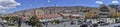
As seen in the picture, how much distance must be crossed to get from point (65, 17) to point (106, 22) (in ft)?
2.50

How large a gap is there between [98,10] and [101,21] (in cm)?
22

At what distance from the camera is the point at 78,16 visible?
5.40 m

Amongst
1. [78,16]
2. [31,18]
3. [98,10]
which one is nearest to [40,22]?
[31,18]

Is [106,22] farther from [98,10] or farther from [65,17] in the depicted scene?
[65,17]

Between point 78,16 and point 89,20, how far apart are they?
0.21 m

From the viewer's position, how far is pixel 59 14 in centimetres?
527

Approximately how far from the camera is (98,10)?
17.6 ft

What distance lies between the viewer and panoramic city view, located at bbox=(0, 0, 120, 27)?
203 inches

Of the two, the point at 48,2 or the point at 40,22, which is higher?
the point at 48,2

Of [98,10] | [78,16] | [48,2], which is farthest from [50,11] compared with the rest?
[98,10]

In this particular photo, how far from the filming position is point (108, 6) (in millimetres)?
5336

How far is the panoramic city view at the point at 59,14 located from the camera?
5.17 meters

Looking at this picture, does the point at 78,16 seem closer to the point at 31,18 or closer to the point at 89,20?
the point at 89,20

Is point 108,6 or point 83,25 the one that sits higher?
point 108,6
